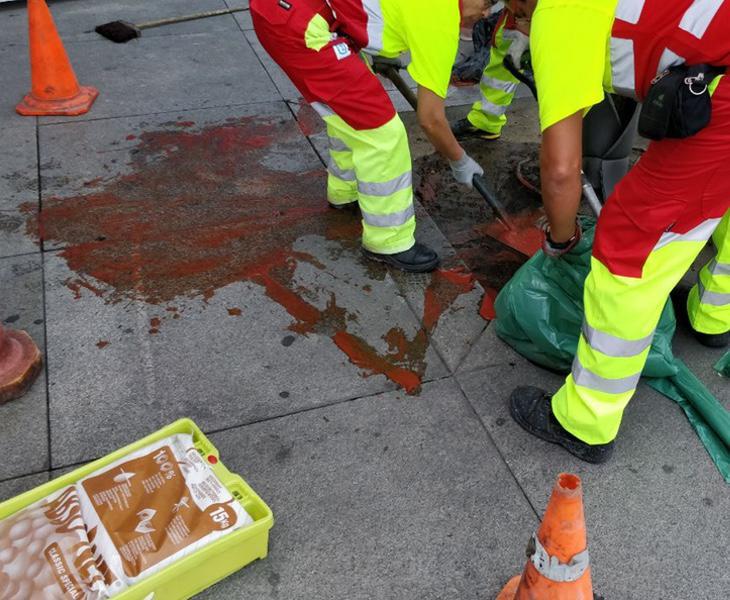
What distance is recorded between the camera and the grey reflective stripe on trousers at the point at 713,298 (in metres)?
2.83

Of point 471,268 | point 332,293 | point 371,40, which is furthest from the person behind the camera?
point 471,268

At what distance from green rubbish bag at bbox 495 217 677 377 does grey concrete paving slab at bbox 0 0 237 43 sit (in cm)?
435

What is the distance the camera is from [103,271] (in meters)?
3.22

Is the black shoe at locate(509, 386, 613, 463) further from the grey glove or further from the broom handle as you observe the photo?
the broom handle

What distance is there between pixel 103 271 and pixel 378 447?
1.59 metres

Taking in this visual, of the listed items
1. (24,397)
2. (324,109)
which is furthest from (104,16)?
(24,397)

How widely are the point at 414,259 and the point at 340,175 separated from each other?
627mm

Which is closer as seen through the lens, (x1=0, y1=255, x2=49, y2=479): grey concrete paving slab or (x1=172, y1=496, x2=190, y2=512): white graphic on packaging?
(x1=172, y1=496, x2=190, y2=512): white graphic on packaging

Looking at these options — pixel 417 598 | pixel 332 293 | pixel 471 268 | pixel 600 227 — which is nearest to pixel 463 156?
pixel 471 268

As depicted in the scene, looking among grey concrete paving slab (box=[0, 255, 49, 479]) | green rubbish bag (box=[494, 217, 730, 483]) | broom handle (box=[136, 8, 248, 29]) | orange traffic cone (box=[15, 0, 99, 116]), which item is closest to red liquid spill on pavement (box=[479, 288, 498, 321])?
green rubbish bag (box=[494, 217, 730, 483])

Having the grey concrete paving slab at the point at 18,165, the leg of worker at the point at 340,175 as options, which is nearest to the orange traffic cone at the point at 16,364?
the grey concrete paving slab at the point at 18,165

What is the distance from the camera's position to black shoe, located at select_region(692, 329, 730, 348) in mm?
2928

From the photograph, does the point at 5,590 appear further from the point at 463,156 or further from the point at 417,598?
the point at 463,156

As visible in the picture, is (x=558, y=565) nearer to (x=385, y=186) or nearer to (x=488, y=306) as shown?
(x=488, y=306)
